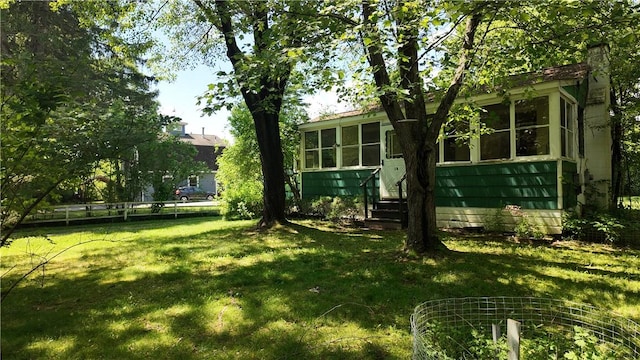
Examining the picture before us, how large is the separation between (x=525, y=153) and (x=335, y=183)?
573cm

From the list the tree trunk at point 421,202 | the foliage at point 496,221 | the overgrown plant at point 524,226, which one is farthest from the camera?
the foliage at point 496,221

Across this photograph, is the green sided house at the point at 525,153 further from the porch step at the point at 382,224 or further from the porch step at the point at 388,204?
the porch step at the point at 382,224

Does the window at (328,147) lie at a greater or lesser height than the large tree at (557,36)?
lesser

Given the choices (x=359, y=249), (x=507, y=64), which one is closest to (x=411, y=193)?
(x=359, y=249)

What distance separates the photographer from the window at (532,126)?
8.41 meters

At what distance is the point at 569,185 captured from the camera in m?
8.43

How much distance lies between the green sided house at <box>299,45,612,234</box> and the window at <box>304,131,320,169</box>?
1.96m

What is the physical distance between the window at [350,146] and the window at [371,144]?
245mm

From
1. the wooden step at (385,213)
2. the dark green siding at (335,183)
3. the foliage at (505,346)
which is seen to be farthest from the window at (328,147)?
the foliage at (505,346)

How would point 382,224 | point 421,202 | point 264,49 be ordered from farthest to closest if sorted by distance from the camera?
point 382,224
point 421,202
point 264,49

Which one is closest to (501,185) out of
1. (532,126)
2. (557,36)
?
(532,126)

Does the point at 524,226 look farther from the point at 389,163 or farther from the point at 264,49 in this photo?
the point at 264,49

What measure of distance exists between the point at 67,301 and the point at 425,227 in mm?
5029

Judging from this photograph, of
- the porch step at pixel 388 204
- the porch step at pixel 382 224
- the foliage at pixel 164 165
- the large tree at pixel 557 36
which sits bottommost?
the porch step at pixel 382 224
